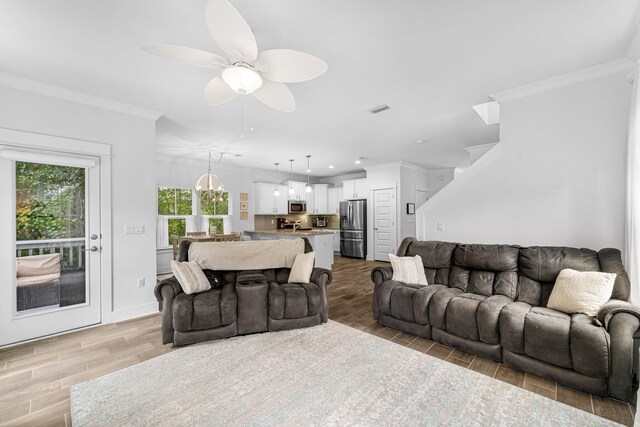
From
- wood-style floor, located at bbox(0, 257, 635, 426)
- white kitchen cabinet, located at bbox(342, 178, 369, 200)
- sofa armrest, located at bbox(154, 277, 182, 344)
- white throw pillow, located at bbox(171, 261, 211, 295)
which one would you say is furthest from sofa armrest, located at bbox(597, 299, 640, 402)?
white kitchen cabinet, located at bbox(342, 178, 369, 200)

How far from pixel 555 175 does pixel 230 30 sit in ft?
11.7

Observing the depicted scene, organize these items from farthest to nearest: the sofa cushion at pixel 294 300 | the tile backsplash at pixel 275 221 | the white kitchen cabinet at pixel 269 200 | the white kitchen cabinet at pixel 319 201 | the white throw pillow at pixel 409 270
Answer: the white kitchen cabinet at pixel 319 201 → the tile backsplash at pixel 275 221 → the white kitchen cabinet at pixel 269 200 → the white throw pillow at pixel 409 270 → the sofa cushion at pixel 294 300

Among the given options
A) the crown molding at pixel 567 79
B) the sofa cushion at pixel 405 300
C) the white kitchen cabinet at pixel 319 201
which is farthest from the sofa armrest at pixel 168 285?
the white kitchen cabinet at pixel 319 201

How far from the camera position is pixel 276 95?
2.15 metres

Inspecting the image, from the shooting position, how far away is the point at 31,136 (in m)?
2.91

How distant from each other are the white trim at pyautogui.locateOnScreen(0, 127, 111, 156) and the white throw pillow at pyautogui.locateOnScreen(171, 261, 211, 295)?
5.76ft

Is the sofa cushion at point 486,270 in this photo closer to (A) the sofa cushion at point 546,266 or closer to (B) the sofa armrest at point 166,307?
(A) the sofa cushion at point 546,266

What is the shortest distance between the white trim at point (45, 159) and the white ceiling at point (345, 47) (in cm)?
78

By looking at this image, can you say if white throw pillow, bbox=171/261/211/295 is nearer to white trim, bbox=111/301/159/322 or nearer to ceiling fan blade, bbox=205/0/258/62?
white trim, bbox=111/301/159/322

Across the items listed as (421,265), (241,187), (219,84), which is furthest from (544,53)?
(241,187)

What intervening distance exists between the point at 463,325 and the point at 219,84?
297cm

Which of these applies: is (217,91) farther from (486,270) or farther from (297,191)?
(297,191)

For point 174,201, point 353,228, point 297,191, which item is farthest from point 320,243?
point 174,201

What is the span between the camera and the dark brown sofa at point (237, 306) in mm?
2709
